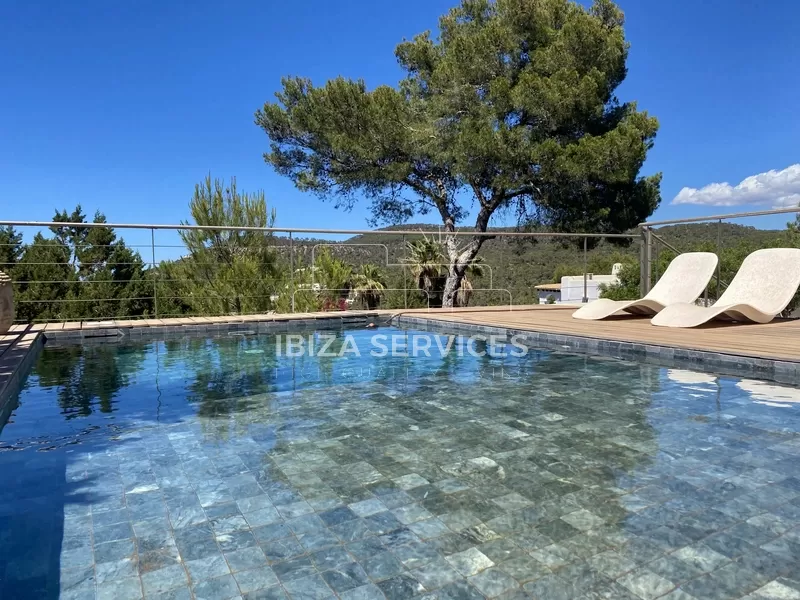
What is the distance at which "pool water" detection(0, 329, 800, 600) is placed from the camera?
1.46 m

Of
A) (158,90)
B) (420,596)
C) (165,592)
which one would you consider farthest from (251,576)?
(158,90)

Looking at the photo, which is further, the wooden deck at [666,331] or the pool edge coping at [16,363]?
the wooden deck at [666,331]

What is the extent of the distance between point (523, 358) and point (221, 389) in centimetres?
268

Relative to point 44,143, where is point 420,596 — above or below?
below

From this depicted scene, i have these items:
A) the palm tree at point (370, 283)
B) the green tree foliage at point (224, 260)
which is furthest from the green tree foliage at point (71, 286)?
the palm tree at point (370, 283)

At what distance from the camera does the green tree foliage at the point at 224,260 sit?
9250mm

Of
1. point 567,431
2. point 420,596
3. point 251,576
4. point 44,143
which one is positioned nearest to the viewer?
point 420,596

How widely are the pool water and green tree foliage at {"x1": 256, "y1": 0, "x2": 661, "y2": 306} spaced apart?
267 inches

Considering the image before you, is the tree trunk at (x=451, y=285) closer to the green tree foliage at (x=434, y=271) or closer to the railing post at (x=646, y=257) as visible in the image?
the green tree foliage at (x=434, y=271)

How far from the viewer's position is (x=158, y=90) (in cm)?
1470

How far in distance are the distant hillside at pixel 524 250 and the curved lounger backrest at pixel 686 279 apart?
64 cm

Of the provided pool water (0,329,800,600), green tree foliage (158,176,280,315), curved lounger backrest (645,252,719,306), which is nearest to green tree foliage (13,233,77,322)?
green tree foliage (158,176,280,315)

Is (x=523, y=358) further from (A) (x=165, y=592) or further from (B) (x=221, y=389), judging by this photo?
(A) (x=165, y=592)

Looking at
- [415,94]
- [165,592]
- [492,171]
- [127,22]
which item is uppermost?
[127,22]
